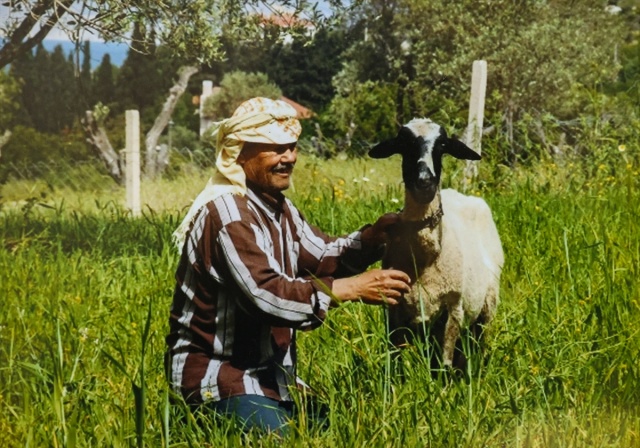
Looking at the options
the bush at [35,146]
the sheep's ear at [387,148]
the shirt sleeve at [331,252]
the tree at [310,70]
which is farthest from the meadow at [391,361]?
the tree at [310,70]

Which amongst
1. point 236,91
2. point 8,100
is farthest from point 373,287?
point 236,91

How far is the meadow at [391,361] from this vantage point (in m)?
3.61

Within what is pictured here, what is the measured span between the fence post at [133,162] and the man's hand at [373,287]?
9.68m

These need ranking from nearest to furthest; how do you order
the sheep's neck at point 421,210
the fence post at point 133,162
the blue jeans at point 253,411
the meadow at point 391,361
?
the meadow at point 391,361 < the blue jeans at point 253,411 < the sheep's neck at point 421,210 < the fence post at point 133,162

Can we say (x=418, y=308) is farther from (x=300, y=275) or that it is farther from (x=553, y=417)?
(x=553, y=417)

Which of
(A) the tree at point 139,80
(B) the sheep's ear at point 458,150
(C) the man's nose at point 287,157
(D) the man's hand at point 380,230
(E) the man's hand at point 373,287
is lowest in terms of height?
(E) the man's hand at point 373,287

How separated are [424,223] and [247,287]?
2.60ft

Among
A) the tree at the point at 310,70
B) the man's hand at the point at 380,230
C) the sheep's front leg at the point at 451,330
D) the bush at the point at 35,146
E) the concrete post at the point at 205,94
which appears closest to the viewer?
the man's hand at the point at 380,230

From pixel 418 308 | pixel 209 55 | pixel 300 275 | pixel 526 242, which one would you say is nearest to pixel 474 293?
pixel 418 308

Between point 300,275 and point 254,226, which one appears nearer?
point 254,226

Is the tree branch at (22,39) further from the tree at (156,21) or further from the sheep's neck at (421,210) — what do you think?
the sheep's neck at (421,210)

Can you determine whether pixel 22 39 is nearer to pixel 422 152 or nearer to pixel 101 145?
pixel 422 152

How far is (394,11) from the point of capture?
21797 millimetres

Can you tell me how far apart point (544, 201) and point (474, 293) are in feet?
9.65
